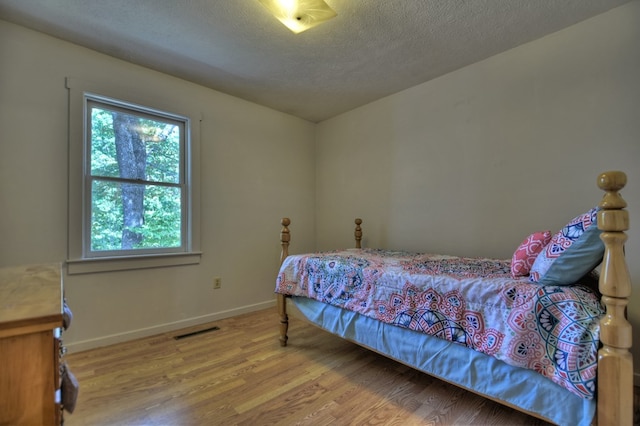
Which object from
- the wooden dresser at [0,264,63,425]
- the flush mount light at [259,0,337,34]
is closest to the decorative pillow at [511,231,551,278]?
the flush mount light at [259,0,337,34]

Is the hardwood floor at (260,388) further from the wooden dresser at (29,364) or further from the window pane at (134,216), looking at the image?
the wooden dresser at (29,364)

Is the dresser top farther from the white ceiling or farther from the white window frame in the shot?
the white ceiling

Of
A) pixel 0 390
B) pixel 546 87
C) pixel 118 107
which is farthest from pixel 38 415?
pixel 546 87

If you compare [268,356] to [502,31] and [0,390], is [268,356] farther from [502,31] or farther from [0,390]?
[502,31]

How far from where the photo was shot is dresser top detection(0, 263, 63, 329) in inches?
24.4

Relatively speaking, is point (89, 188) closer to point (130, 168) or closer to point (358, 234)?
point (130, 168)

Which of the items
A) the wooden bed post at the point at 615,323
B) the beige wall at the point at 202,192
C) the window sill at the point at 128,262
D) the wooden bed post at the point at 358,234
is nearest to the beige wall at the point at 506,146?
the wooden bed post at the point at 358,234

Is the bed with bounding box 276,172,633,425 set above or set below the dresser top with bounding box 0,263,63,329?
below

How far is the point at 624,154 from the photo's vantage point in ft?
6.07

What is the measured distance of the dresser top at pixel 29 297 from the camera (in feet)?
2.03

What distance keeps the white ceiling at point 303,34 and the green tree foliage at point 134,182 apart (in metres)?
0.57

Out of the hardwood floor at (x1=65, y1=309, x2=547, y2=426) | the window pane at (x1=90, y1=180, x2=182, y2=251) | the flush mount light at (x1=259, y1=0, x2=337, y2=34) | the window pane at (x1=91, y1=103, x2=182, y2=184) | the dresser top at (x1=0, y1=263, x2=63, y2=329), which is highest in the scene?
the flush mount light at (x1=259, y1=0, x2=337, y2=34)

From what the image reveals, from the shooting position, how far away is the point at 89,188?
232 centimetres

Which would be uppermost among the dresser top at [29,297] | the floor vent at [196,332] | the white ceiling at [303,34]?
the white ceiling at [303,34]
